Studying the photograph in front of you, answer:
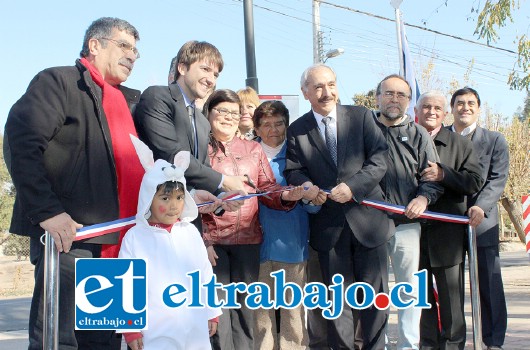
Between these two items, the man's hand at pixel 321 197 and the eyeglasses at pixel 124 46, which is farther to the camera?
the man's hand at pixel 321 197

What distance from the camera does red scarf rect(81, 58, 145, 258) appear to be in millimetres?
4066

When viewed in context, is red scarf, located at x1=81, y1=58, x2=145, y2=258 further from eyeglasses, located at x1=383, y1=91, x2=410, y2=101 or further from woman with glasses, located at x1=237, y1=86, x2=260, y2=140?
eyeglasses, located at x1=383, y1=91, x2=410, y2=101

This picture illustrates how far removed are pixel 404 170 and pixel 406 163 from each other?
0.06 meters

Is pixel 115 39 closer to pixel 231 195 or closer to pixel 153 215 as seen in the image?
pixel 153 215

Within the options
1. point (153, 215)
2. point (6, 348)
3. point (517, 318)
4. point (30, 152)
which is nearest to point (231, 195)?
point (153, 215)

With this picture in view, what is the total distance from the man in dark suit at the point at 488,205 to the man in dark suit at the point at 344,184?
47.5 inches

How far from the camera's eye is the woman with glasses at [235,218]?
5328 mm

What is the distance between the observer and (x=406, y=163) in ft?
19.6

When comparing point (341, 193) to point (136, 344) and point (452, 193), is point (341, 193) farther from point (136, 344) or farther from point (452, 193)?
point (136, 344)

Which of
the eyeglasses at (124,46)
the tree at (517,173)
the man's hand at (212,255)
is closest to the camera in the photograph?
the eyeglasses at (124,46)

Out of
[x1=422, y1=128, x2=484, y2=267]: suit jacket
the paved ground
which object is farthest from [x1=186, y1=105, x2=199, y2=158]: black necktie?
the paved ground

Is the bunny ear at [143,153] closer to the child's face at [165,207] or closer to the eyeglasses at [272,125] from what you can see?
the child's face at [165,207]

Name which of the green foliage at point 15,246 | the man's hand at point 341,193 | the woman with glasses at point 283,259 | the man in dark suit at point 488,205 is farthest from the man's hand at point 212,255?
the green foliage at point 15,246

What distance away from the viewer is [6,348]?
759 centimetres
